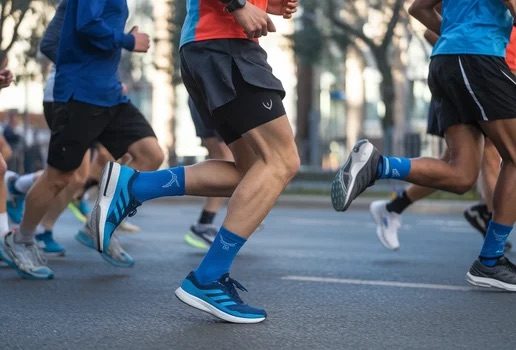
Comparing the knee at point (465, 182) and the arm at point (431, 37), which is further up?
the arm at point (431, 37)

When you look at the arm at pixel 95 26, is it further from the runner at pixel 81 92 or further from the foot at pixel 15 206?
the foot at pixel 15 206

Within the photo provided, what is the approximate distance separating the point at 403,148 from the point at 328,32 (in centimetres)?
1028

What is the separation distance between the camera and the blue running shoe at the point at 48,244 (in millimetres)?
7453

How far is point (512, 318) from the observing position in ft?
15.0

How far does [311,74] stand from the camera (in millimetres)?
35625

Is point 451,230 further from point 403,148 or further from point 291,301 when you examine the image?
point 403,148

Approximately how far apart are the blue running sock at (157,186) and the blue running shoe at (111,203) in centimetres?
3

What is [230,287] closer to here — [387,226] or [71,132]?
Result: [71,132]

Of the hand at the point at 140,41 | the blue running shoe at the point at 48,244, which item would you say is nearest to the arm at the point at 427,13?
the hand at the point at 140,41

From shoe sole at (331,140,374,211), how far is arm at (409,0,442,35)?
78 cm

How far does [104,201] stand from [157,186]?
229 mm

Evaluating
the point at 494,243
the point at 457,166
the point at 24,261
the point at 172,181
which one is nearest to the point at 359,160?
the point at 457,166

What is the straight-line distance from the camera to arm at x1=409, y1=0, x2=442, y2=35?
5.85m

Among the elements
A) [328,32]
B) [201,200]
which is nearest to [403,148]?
[201,200]
